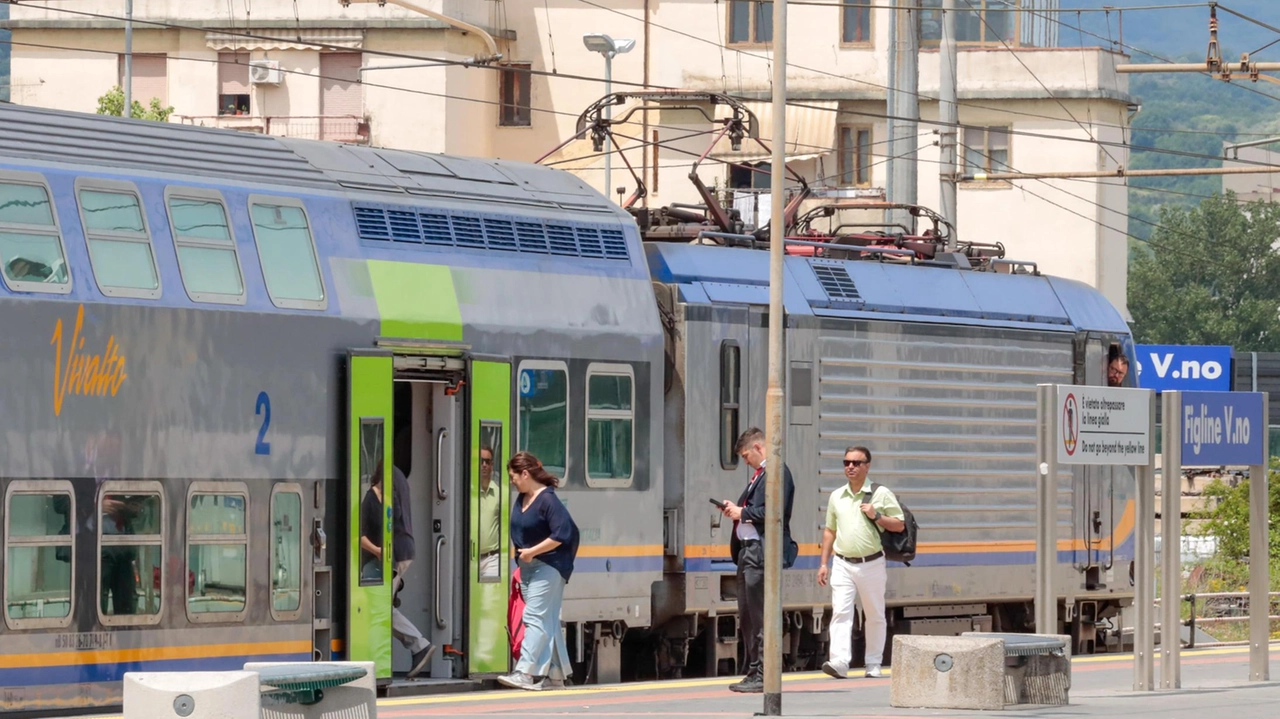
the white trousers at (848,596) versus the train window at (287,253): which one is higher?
the train window at (287,253)

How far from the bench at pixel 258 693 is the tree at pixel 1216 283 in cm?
10073

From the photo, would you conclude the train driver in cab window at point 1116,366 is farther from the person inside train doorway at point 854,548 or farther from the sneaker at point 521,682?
the sneaker at point 521,682

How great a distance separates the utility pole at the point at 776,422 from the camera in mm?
12781

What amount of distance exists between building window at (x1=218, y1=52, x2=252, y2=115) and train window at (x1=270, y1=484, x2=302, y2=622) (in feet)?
151

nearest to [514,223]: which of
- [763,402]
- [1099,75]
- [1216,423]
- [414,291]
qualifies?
[414,291]

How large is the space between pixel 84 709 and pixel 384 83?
46.4m

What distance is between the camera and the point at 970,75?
57.8 metres

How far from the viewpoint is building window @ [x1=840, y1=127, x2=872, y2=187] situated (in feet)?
190

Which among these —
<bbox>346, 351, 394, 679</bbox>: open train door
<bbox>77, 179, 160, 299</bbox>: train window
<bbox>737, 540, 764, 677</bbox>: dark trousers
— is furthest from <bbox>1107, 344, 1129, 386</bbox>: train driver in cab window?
<bbox>77, 179, 160, 299</bbox>: train window

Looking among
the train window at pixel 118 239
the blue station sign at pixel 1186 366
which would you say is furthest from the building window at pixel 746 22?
the train window at pixel 118 239

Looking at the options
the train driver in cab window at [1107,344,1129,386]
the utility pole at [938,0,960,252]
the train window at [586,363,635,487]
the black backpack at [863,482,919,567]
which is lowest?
the black backpack at [863,482,919,567]

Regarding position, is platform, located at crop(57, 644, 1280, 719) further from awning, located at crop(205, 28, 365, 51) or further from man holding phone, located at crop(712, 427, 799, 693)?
awning, located at crop(205, 28, 365, 51)

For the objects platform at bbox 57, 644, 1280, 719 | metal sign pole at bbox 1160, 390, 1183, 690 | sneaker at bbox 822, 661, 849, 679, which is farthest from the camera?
sneaker at bbox 822, 661, 849, 679

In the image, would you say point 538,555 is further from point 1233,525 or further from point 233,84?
point 233,84
